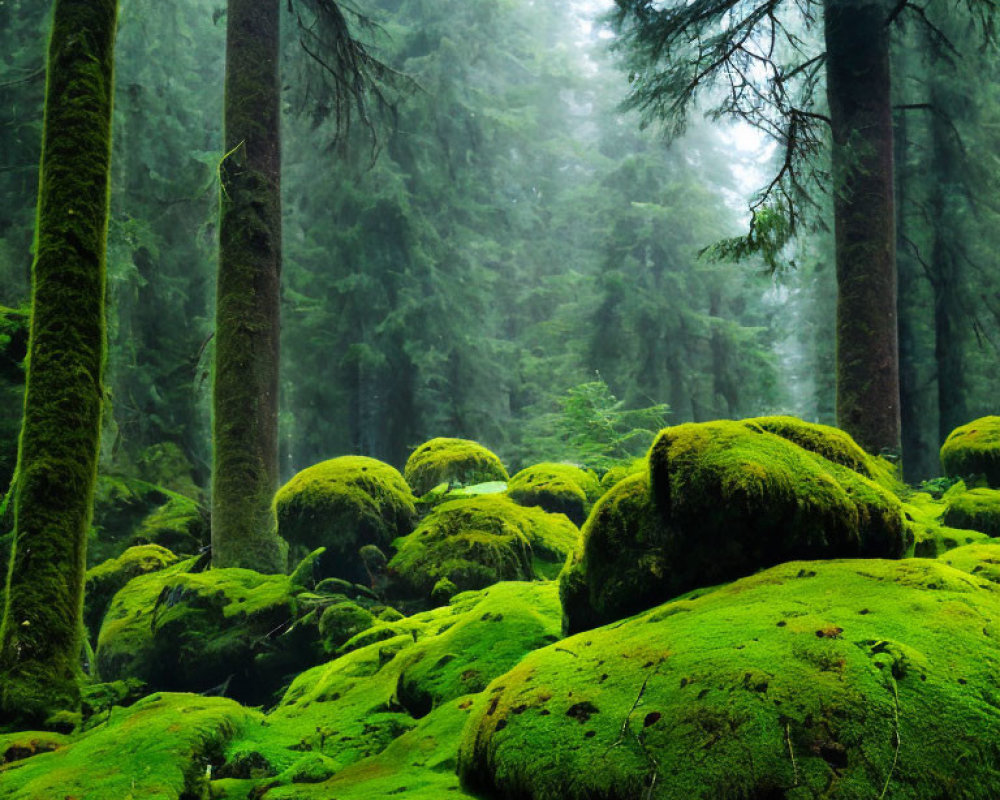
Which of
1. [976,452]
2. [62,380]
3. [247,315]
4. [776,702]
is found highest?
[247,315]

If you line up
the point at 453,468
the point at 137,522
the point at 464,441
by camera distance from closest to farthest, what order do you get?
the point at 453,468
the point at 464,441
the point at 137,522

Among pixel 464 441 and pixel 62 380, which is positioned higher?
pixel 62 380

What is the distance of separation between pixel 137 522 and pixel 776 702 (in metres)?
11.9

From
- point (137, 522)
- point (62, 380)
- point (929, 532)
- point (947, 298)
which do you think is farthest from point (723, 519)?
point (947, 298)

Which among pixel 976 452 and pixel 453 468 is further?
pixel 453 468

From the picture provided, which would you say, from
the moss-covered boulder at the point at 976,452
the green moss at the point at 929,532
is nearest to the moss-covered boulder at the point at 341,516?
Answer: the green moss at the point at 929,532

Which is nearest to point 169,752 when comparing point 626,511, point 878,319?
point 626,511

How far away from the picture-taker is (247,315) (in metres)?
8.68

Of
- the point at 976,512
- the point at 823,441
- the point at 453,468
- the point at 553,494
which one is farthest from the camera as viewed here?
the point at 453,468

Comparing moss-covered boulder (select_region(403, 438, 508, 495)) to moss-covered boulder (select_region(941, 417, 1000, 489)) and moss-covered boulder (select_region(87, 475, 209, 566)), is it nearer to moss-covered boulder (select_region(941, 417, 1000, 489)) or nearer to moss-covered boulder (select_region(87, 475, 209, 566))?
moss-covered boulder (select_region(87, 475, 209, 566))

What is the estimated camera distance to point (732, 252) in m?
7.78

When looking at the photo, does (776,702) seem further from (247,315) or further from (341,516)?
(247,315)

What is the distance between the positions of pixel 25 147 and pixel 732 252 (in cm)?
1323

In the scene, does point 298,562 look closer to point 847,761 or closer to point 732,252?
point 732,252
